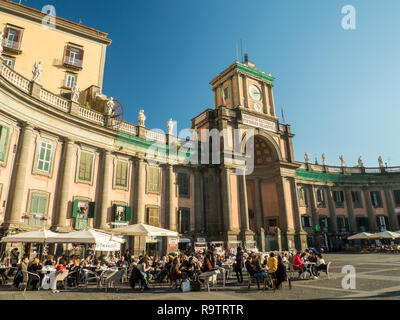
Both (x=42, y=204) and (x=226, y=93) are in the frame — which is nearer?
(x=42, y=204)

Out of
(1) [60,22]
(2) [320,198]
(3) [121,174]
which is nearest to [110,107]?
(3) [121,174]

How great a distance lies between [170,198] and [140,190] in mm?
2939

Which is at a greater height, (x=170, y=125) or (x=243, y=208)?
(x=170, y=125)

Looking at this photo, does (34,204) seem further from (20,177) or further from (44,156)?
(44,156)

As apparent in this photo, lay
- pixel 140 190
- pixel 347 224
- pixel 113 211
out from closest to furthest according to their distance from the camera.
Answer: pixel 113 211 < pixel 140 190 < pixel 347 224

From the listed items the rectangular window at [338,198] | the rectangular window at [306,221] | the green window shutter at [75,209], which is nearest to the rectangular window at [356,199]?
the rectangular window at [338,198]

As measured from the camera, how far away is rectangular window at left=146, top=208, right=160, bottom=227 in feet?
74.7

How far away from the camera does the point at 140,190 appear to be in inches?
893

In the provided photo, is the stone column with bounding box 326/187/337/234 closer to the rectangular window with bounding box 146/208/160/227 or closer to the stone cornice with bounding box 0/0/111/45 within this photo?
the rectangular window with bounding box 146/208/160/227

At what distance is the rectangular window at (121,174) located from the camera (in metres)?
22.0

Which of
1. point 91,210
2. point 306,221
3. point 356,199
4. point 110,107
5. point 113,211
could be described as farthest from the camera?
point 356,199

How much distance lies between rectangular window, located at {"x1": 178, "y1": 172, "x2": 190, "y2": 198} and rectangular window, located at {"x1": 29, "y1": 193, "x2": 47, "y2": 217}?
11.5 m

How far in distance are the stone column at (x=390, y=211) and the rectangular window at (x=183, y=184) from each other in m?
32.7
